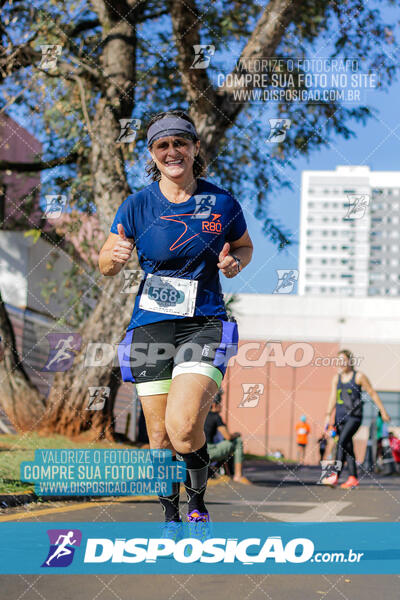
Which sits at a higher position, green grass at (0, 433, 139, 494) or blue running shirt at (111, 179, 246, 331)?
blue running shirt at (111, 179, 246, 331)

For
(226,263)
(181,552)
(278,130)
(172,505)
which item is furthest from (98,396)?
(226,263)

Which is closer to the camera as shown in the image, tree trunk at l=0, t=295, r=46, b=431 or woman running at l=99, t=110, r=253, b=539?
woman running at l=99, t=110, r=253, b=539

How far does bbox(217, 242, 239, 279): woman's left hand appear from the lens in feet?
12.8

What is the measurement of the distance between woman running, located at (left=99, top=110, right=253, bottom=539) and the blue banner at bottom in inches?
4.2

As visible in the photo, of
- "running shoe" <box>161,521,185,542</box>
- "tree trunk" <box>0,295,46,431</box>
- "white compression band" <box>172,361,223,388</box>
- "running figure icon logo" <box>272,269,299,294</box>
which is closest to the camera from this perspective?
"white compression band" <box>172,361,223,388</box>

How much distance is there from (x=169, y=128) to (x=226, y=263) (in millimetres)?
737

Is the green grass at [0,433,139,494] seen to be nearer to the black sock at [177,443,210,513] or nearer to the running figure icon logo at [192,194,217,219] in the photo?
the black sock at [177,443,210,513]

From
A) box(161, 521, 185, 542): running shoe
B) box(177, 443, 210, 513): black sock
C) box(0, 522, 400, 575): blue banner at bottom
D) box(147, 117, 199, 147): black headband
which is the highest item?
box(147, 117, 199, 147): black headband

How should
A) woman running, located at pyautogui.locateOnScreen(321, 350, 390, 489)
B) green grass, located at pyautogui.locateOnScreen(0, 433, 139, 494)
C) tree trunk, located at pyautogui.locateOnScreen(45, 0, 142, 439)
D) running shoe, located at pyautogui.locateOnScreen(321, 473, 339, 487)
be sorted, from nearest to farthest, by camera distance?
green grass, located at pyautogui.locateOnScreen(0, 433, 139, 494)
woman running, located at pyautogui.locateOnScreen(321, 350, 390, 489)
running shoe, located at pyautogui.locateOnScreen(321, 473, 339, 487)
tree trunk, located at pyautogui.locateOnScreen(45, 0, 142, 439)

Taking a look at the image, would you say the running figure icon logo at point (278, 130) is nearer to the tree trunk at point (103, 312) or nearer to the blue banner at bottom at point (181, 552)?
the tree trunk at point (103, 312)

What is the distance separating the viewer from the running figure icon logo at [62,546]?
13.0 feet

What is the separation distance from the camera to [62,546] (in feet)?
13.8

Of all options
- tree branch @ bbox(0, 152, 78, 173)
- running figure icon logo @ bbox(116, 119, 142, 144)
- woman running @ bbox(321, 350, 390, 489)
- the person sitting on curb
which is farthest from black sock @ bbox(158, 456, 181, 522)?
tree branch @ bbox(0, 152, 78, 173)

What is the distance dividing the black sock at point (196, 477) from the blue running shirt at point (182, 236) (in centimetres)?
68
